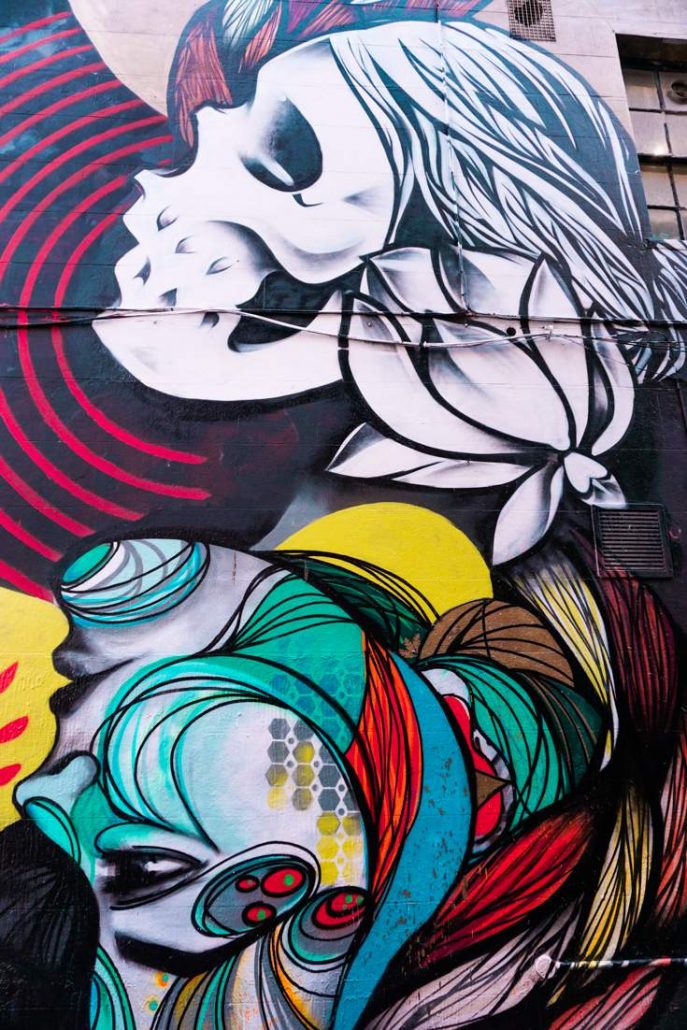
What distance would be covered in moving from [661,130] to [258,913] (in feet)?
20.6

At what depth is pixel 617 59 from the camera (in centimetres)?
600

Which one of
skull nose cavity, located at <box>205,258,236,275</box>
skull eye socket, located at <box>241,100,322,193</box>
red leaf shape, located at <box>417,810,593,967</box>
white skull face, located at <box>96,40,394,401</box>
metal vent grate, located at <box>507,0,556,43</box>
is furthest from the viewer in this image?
metal vent grate, located at <box>507,0,556,43</box>

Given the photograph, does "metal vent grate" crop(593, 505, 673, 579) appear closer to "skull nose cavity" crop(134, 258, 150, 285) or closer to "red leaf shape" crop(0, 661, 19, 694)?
"skull nose cavity" crop(134, 258, 150, 285)

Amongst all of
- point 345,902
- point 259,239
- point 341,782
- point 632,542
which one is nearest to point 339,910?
point 345,902

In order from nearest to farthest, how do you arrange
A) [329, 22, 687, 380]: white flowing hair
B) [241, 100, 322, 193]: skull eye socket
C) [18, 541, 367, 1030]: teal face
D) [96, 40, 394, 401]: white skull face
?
[18, 541, 367, 1030]: teal face → [96, 40, 394, 401]: white skull face → [241, 100, 322, 193]: skull eye socket → [329, 22, 687, 380]: white flowing hair

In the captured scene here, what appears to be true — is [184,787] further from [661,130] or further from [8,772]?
[661,130]

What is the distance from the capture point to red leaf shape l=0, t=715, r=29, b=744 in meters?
4.25

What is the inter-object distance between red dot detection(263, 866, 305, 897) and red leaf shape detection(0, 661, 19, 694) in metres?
1.79

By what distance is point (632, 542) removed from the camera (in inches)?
196

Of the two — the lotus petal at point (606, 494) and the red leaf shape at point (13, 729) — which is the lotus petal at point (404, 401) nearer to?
the lotus petal at point (606, 494)

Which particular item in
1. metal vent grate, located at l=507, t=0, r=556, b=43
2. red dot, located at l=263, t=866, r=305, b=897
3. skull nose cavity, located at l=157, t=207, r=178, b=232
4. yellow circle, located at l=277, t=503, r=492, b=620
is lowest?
red dot, located at l=263, t=866, r=305, b=897

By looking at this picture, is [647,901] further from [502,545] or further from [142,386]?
[142,386]

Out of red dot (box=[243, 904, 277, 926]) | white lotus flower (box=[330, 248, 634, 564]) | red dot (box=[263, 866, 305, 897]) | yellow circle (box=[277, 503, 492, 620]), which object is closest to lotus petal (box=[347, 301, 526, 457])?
white lotus flower (box=[330, 248, 634, 564])

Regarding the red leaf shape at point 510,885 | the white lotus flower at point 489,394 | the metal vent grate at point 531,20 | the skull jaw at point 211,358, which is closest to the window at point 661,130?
the metal vent grate at point 531,20
